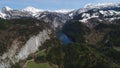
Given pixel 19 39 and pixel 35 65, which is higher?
pixel 19 39

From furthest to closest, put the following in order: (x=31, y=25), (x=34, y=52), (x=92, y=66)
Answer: (x=31, y=25), (x=34, y=52), (x=92, y=66)

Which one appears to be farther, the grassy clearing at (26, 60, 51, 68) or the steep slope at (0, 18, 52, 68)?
the steep slope at (0, 18, 52, 68)

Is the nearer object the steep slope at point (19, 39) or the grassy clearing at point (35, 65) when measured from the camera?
the grassy clearing at point (35, 65)

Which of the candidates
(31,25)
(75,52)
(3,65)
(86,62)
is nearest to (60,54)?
(75,52)

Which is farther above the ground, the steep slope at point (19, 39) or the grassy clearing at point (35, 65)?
the steep slope at point (19, 39)

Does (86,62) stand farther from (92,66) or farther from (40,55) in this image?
(40,55)

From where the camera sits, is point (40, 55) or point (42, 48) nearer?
point (40, 55)

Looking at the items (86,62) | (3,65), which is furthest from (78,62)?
(3,65)

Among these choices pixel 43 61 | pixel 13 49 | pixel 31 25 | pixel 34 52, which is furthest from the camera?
pixel 31 25

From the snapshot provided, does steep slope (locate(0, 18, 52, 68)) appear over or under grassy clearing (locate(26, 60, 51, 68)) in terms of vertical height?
over

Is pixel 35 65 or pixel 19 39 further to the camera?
pixel 19 39
